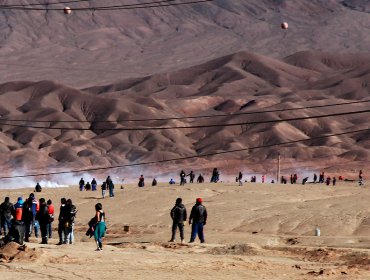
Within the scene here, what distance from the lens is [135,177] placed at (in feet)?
388

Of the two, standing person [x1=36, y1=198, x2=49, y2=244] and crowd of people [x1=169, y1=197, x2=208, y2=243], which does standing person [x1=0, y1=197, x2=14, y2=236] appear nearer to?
standing person [x1=36, y1=198, x2=49, y2=244]

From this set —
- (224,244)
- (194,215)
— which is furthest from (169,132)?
(194,215)

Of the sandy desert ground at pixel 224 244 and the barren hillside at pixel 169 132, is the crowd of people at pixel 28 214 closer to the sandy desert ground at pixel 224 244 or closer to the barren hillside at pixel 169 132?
the sandy desert ground at pixel 224 244

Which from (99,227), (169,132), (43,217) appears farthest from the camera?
(169,132)

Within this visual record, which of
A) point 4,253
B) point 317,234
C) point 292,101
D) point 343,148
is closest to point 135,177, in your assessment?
point 343,148

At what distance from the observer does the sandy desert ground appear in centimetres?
2192

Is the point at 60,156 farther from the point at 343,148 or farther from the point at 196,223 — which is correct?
the point at 196,223

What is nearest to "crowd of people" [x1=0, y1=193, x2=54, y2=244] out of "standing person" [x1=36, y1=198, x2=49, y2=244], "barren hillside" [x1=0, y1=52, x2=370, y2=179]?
"standing person" [x1=36, y1=198, x2=49, y2=244]

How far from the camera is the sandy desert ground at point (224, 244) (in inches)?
863

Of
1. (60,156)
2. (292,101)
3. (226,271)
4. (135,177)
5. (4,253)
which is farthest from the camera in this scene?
(292,101)

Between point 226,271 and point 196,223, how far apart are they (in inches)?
258

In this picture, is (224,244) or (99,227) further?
(224,244)

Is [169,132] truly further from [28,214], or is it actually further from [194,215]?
[194,215]

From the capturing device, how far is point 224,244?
1174 inches
